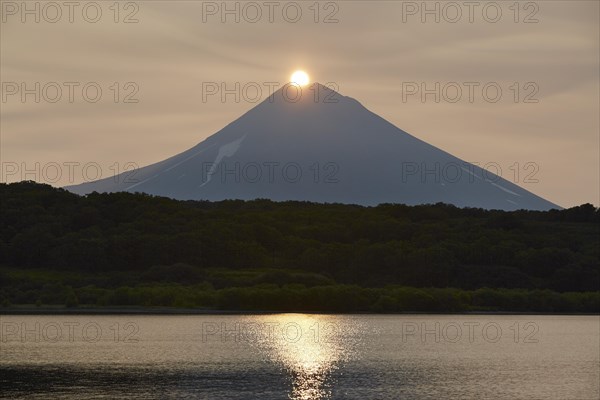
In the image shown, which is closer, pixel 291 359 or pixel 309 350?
pixel 291 359

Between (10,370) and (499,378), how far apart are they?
43.2 metres

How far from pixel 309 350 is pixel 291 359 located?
12.7 m

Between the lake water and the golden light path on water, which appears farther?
the golden light path on water

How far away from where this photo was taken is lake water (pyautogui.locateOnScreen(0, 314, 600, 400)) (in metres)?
89.2

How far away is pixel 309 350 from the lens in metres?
133

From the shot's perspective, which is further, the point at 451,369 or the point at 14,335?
the point at 14,335

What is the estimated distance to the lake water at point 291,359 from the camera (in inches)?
3514

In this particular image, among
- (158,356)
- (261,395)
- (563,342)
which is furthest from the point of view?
(563,342)

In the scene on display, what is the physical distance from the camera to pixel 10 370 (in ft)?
331

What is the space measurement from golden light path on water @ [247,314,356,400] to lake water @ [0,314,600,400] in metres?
0.17

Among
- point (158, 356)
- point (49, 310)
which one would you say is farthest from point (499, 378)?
point (49, 310)

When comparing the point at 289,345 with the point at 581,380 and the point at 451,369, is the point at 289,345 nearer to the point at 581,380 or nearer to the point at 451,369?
the point at 451,369

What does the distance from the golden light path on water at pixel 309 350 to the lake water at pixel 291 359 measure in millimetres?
171

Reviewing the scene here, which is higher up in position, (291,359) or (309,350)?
(309,350)
